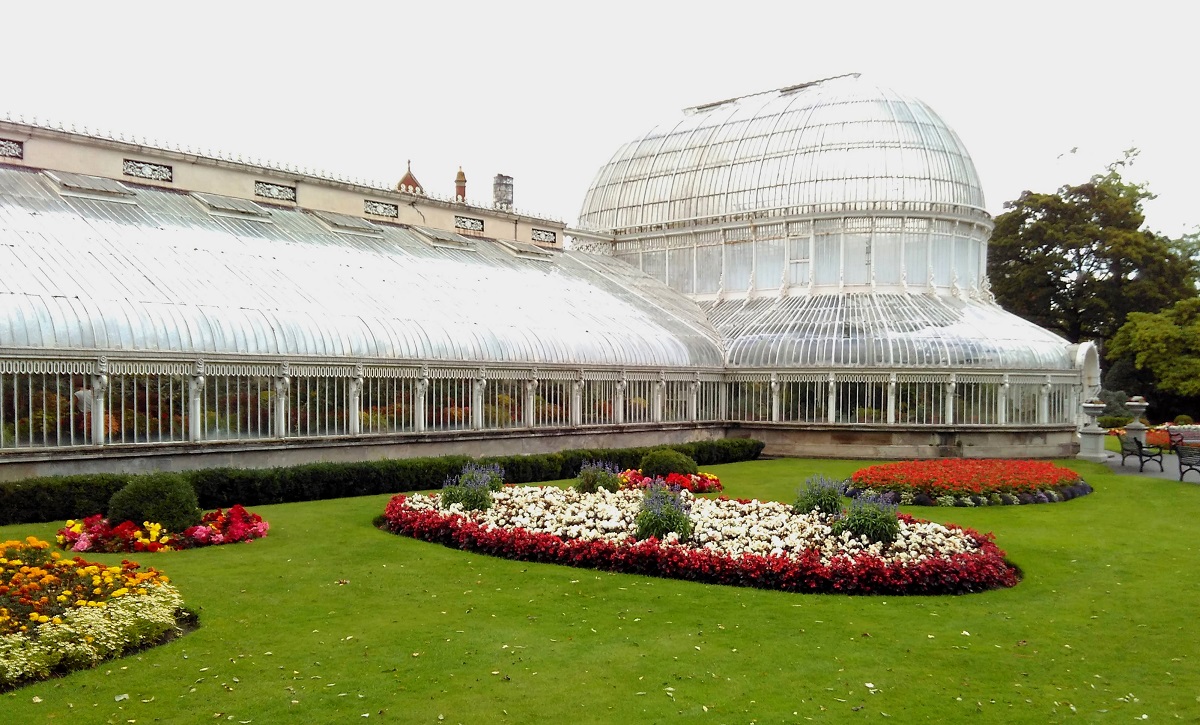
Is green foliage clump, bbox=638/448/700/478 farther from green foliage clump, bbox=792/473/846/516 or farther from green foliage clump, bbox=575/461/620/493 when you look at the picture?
green foliage clump, bbox=792/473/846/516

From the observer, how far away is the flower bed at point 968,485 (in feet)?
74.7

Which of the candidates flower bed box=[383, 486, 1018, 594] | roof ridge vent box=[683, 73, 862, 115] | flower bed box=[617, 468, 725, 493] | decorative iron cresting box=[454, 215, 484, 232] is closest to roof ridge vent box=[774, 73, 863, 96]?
roof ridge vent box=[683, 73, 862, 115]

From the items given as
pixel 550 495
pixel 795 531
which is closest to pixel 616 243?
pixel 550 495

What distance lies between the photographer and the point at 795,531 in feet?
52.5

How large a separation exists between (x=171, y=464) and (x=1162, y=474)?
26467mm

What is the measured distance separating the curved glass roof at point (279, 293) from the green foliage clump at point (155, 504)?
14.7 feet

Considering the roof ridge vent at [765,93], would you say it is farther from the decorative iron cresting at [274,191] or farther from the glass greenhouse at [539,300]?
the decorative iron cresting at [274,191]

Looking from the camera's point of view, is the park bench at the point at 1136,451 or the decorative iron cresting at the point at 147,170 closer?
the decorative iron cresting at the point at 147,170

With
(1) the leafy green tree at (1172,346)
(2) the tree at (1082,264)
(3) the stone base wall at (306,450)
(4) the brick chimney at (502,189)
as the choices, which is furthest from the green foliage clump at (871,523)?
(2) the tree at (1082,264)

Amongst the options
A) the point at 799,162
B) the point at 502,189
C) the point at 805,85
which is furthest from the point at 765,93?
the point at 502,189

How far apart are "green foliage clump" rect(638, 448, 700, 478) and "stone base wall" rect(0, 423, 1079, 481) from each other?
4.96 meters

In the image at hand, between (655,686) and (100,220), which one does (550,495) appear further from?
(100,220)

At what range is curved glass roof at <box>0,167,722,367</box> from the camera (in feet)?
65.5

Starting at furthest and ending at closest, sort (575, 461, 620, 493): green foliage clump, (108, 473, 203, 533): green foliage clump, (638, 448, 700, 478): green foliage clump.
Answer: (638, 448, 700, 478): green foliage clump → (575, 461, 620, 493): green foliage clump → (108, 473, 203, 533): green foliage clump
